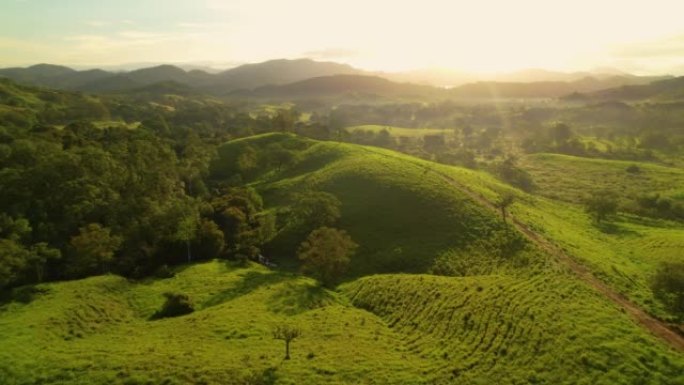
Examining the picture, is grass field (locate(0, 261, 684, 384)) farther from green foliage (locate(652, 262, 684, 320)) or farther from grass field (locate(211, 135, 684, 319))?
grass field (locate(211, 135, 684, 319))

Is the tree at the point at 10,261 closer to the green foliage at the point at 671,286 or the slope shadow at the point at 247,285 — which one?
the slope shadow at the point at 247,285

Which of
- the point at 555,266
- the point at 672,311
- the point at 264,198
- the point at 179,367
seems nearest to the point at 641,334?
the point at 672,311

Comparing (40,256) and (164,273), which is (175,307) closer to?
(164,273)

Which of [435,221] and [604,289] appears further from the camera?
[435,221]

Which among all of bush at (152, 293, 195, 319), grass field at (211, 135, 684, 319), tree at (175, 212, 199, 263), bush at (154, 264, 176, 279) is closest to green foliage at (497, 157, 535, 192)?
grass field at (211, 135, 684, 319)

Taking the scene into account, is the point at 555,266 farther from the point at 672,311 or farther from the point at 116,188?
the point at 116,188

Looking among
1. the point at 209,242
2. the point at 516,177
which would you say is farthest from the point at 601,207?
the point at 209,242
